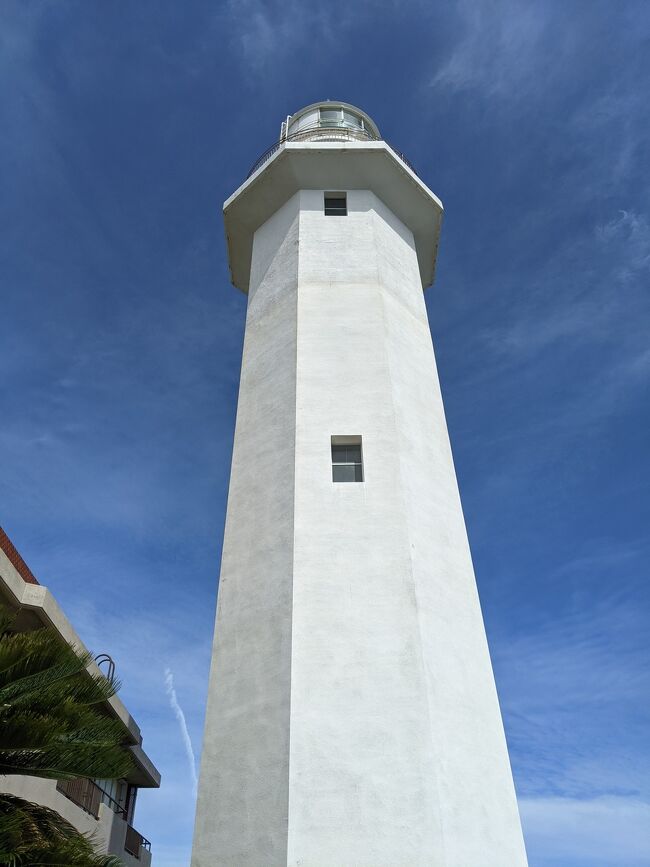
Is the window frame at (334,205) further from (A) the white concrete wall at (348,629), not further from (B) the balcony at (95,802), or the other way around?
(B) the balcony at (95,802)

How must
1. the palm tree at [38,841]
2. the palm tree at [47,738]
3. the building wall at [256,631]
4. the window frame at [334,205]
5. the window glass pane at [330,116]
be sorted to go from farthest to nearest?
the window glass pane at [330,116]
the window frame at [334,205]
the building wall at [256,631]
the palm tree at [47,738]
the palm tree at [38,841]

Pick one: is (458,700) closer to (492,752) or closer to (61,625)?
(492,752)

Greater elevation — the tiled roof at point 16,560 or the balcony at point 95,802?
the tiled roof at point 16,560

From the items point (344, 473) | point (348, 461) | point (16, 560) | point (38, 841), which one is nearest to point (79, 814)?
point (16, 560)

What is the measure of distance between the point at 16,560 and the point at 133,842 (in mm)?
14217

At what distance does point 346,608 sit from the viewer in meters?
14.0

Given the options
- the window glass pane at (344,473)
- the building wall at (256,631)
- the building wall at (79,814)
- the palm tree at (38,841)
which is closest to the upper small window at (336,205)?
the building wall at (256,631)

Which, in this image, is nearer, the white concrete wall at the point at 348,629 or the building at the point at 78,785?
the white concrete wall at the point at 348,629

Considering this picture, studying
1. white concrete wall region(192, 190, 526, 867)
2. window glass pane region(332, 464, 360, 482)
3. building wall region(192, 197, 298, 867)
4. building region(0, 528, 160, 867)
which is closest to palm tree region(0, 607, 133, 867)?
building region(0, 528, 160, 867)

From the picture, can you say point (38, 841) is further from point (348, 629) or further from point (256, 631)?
point (348, 629)

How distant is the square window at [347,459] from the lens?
1625cm

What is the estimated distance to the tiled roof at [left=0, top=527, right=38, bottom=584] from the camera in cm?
1515

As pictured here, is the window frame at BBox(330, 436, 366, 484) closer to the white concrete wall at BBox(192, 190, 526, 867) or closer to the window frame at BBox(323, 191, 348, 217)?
the white concrete wall at BBox(192, 190, 526, 867)

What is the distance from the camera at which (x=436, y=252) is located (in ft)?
83.0
